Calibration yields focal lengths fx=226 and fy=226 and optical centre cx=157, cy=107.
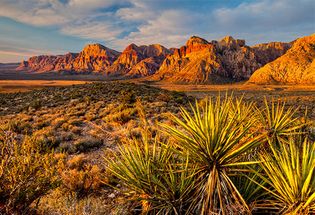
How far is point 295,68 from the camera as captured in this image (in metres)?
120

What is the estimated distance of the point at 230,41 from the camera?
653ft

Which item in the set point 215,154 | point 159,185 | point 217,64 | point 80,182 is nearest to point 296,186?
point 215,154

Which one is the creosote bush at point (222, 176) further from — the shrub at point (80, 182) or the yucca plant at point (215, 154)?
the shrub at point (80, 182)

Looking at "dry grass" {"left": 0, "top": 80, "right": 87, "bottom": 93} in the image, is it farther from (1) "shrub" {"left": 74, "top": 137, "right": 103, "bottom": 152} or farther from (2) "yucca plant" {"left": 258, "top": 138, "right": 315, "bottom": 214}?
(2) "yucca plant" {"left": 258, "top": 138, "right": 315, "bottom": 214}

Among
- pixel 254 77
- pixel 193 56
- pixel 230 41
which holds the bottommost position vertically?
pixel 254 77

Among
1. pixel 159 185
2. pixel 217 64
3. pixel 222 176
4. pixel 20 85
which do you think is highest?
pixel 217 64

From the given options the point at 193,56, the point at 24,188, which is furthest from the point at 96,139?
the point at 193,56

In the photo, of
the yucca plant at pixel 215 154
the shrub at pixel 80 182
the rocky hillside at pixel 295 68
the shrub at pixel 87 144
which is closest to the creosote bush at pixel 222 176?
the yucca plant at pixel 215 154

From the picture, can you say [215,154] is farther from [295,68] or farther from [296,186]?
[295,68]

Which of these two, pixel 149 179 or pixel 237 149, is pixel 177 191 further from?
pixel 237 149

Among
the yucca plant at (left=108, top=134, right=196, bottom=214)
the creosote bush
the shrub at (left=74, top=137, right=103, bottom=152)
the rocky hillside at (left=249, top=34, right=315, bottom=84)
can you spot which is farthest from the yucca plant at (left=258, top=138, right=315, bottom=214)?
the rocky hillside at (left=249, top=34, right=315, bottom=84)

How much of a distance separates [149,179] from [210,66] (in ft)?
568

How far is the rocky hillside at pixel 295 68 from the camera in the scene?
4392 inches

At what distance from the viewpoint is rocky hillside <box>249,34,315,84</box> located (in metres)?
112
